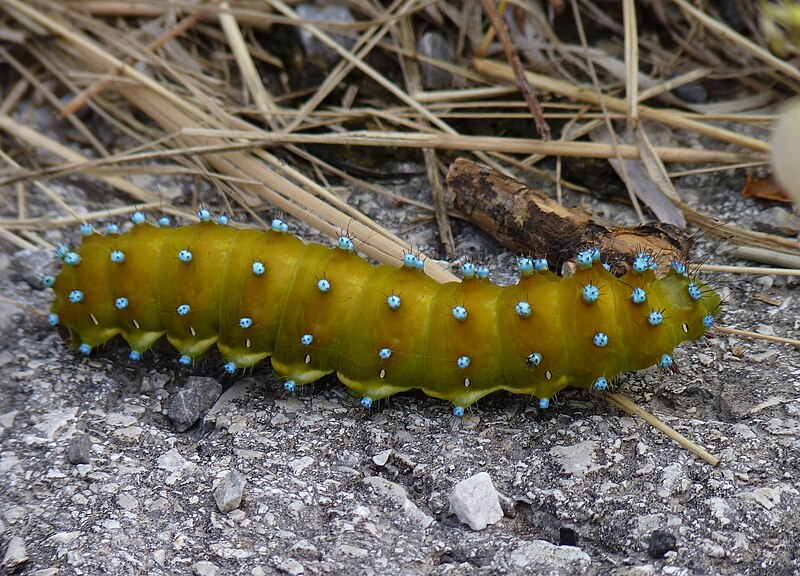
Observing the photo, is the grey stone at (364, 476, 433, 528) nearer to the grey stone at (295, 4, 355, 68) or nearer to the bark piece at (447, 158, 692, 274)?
the bark piece at (447, 158, 692, 274)

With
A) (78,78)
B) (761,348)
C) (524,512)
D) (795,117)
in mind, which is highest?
(795,117)

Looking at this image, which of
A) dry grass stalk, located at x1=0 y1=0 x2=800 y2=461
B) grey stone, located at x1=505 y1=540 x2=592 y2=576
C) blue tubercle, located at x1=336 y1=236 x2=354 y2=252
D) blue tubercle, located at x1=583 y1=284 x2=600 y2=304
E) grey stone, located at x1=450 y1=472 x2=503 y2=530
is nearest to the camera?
grey stone, located at x1=505 y1=540 x2=592 y2=576

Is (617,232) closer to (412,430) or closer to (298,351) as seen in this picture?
(412,430)

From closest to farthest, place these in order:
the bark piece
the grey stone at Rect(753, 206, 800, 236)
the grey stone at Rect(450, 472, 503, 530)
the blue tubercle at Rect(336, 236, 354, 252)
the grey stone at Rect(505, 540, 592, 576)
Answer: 1. the grey stone at Rect(505, 540, 592, 576)
2. the grey stone at Rect(450, 472, 503, 530)
3. the blue tubercle at Rect(336, 236, 354, 252)
4. the bark piece
5. the grey stone at Rect(753, 206, 800, 236)

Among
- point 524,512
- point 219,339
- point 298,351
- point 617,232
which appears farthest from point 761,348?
point 219,339

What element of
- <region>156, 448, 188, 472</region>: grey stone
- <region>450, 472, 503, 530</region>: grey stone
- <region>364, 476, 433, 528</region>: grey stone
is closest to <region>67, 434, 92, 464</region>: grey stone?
<region>156, 448, 188, 472</region>: grey stone
